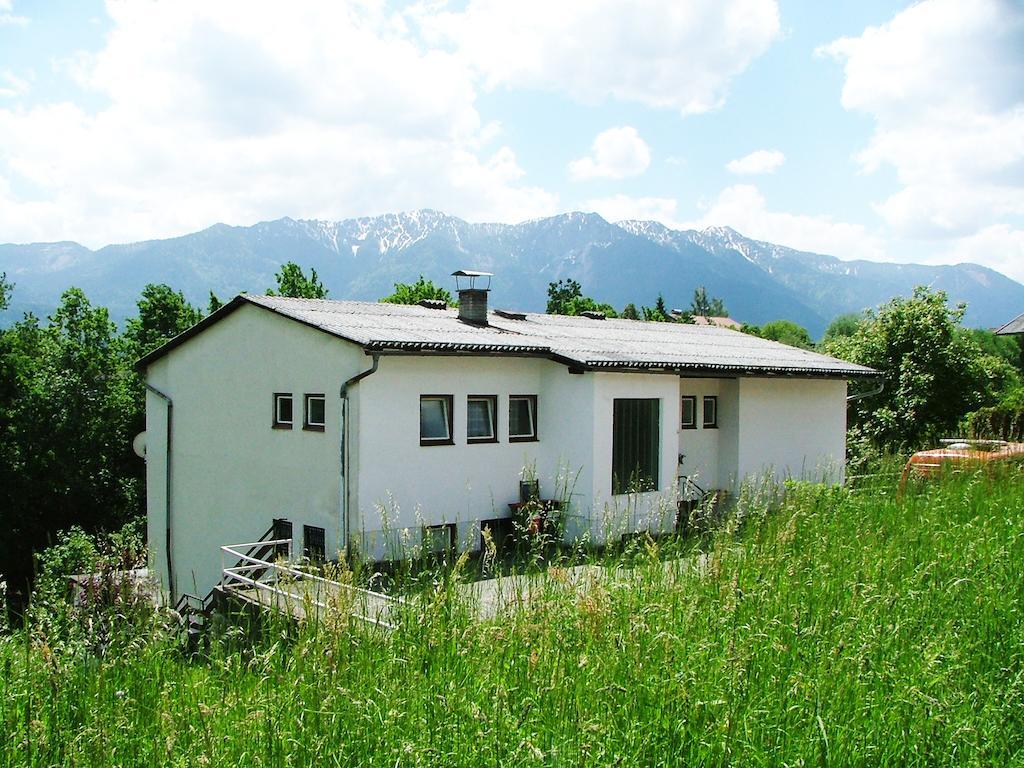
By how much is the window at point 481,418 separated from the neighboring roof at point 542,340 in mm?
1035

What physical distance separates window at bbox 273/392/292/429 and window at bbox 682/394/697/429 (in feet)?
28.8

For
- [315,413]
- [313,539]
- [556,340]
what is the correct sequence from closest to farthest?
1. [313,539]
2. [315,413]
3. [556,340]

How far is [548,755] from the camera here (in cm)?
321

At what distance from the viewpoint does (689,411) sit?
2022 centimetres

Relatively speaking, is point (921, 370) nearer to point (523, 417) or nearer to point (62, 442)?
point (523, 417)

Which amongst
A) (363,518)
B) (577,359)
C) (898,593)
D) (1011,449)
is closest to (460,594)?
(898,593)

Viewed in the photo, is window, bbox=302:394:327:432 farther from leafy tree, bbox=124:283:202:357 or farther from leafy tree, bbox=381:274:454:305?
leafy tree, bbox=381:274:454:305

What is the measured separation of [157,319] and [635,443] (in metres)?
31.3

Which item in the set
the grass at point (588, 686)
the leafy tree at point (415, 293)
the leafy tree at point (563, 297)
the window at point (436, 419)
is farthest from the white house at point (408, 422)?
the leafy tree at point (563, 297)

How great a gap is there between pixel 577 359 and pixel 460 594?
11.5 metres

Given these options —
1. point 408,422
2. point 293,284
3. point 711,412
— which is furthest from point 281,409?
point 293,284

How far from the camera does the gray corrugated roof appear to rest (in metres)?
15.1

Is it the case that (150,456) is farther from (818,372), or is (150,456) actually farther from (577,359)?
(818,372)

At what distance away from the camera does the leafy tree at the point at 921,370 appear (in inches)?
1121
